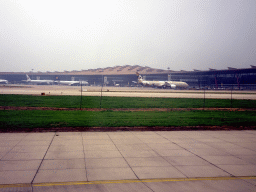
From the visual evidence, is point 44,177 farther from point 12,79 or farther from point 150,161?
point 12,79

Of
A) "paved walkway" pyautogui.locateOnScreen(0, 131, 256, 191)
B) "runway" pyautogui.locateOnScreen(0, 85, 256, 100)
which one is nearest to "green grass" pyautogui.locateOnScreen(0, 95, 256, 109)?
"runway" pyautogui.locateOnScreen(0, 85, 256, 100)

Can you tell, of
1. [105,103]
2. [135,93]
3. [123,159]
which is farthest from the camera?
[135,93]

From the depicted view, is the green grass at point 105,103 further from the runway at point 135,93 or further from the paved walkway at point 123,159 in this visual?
the paved walkway at point 123,159

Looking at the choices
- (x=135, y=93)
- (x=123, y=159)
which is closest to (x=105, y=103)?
(x=123, y=159)

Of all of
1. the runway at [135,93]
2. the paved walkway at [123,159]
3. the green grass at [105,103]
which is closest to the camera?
the paved walkway at [123,159]

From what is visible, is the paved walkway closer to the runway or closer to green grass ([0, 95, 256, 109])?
green grass ([0, 95, 256, 109])

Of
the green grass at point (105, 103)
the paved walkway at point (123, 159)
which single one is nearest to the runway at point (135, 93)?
the green grass at point (105, 103)

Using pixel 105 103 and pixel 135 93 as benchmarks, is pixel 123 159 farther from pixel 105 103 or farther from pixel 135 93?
pixel 135 93

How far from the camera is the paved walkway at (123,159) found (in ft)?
19.9

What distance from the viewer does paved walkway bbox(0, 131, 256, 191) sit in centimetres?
606

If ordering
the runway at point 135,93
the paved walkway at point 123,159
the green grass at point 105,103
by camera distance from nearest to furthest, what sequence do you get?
the paved walkway at point 123,159, the green grass at point 105,103, the runway at point 135,93

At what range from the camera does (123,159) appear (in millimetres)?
7691

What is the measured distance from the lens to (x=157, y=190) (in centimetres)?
545

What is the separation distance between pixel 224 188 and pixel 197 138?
5.56m
